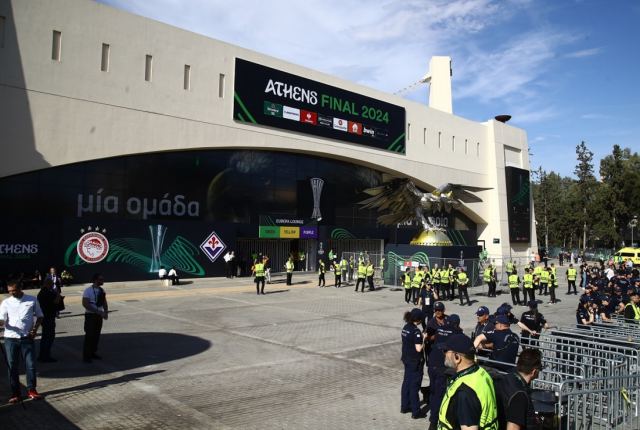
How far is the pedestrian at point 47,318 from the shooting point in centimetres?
941

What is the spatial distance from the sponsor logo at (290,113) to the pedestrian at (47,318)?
25181 mm

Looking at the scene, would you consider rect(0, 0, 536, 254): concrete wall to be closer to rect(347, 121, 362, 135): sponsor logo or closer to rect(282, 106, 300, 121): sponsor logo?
rect(282, 106, 300, 121): sponsor logo

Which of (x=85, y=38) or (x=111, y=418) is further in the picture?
(x=85, y=38)

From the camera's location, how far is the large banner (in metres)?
31.5

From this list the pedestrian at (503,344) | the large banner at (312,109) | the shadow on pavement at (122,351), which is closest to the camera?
the pedestrian at (503,344)

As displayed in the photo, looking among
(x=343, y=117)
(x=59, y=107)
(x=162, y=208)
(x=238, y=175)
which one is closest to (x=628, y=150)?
(x=343, y=117)

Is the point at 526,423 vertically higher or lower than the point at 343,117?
lower

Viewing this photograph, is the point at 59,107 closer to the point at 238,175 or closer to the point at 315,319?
the point at 238,175

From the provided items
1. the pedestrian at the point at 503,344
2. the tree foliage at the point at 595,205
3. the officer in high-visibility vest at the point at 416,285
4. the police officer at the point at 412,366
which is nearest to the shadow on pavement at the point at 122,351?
the police officer at the point at 412,366

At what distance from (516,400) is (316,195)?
33102 millimetres

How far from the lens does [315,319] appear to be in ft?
51.1

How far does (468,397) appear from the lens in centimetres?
340

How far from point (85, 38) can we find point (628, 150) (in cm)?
8473

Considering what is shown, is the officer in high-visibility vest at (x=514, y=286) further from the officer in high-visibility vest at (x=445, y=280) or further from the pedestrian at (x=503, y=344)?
the pedestrian at (x=503, y=344)
